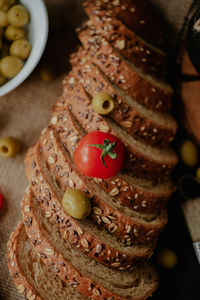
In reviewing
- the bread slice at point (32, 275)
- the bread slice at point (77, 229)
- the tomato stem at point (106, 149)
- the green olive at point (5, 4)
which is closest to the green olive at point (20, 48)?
the green olive at point (5, 4)

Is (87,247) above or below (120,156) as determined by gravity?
below

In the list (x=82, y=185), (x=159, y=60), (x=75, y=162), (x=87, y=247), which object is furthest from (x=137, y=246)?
(x=159, y=60)

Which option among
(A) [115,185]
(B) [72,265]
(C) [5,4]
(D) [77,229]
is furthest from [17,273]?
(C) [5,4]

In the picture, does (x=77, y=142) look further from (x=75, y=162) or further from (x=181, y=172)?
(x=181, y=172)

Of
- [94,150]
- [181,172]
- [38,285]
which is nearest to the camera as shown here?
[94,150]

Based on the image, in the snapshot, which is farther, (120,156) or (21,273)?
(21,273)

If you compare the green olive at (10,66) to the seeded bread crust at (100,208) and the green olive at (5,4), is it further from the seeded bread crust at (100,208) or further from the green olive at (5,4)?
the seeded bread crust at (100,208)

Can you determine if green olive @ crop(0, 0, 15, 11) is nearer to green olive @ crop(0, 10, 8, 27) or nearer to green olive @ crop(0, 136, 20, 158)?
green olive @ crop(0, 10, 8, 27)
